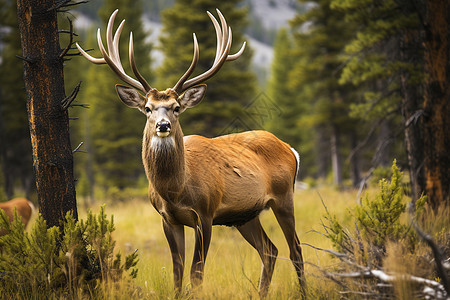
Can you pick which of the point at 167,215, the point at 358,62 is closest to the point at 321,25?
the point at 358,62

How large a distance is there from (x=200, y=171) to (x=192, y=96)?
0.85 m

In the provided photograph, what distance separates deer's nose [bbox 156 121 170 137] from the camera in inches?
167

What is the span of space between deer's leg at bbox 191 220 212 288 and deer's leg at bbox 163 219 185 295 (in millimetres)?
197

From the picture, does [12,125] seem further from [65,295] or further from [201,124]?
[65,295]

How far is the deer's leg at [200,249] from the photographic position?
15.1 ft

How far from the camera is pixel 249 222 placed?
6.03m

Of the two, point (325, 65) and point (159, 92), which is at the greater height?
point (325, 65)

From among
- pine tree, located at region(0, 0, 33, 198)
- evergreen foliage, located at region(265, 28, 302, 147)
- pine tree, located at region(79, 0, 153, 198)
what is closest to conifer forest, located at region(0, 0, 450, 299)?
pine tree, located at region(0, 0, 33, 198)

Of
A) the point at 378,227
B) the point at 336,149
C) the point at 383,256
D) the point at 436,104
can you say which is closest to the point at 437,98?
the point at 436,104

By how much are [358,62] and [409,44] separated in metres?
1.20

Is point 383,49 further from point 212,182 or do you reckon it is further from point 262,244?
point 212,182

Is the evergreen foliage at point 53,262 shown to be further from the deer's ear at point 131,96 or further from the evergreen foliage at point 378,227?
the evergreen foliage at point 378,227

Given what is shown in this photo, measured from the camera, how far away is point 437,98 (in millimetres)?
7262

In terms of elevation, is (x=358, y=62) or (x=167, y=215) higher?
(x=358, y=62)
